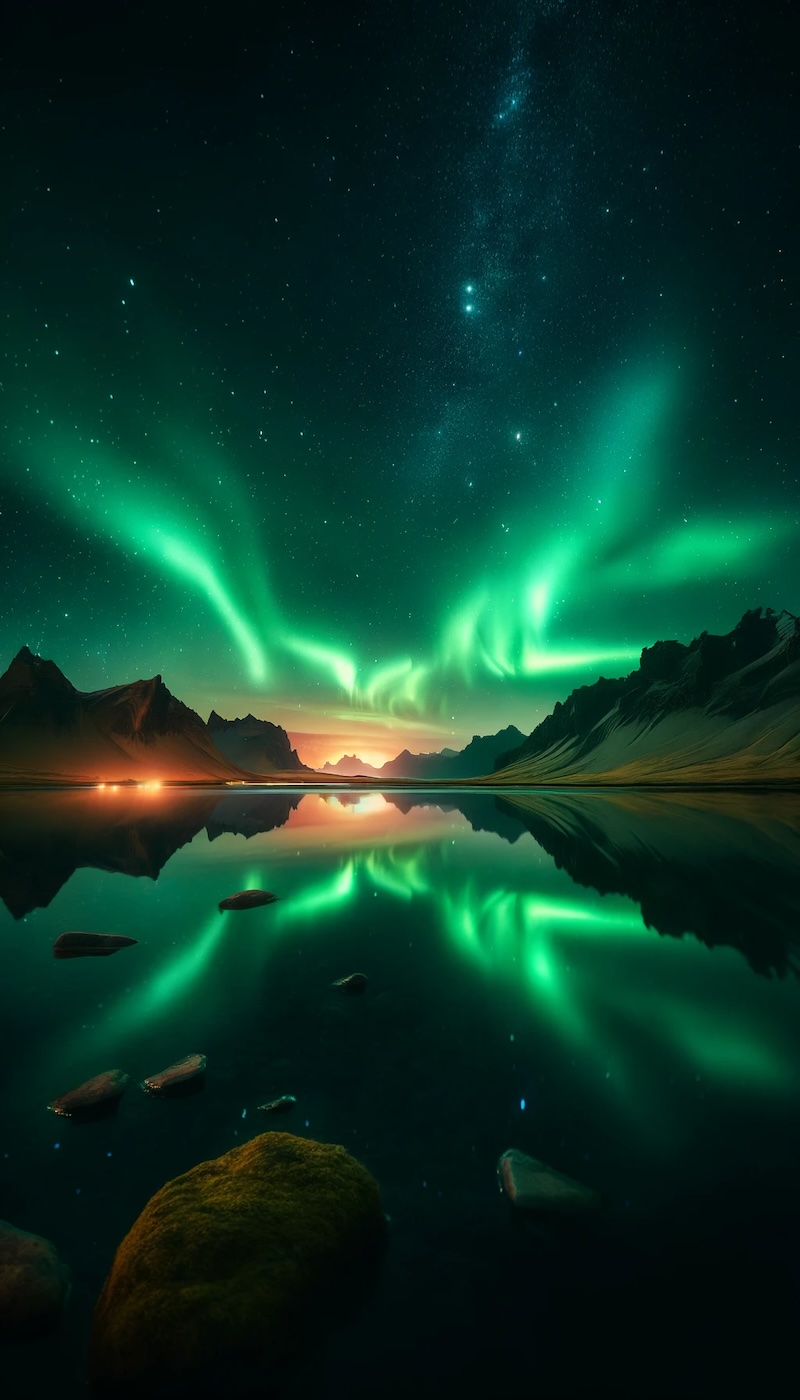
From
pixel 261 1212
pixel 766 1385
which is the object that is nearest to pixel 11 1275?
pixel 261 1212

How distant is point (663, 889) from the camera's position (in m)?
23.7

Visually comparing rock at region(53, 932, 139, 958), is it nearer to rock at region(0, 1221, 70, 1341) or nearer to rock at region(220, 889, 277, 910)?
rock at region(220, 889, 277, 910)

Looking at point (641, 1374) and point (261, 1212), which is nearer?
point (641, 1374)

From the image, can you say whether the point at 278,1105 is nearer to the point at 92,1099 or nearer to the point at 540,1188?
the point at 92,1099

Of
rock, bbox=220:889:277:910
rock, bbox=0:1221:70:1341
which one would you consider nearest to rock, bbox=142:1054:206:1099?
rock, bbox=0:1221:70:1341

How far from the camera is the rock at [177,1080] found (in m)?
9.12

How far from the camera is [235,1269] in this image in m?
Result: 5.11

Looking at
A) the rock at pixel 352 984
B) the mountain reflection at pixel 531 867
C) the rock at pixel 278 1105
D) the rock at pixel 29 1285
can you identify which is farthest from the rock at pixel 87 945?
the rock at pixel 29 1285

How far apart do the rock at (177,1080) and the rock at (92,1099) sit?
48 cm

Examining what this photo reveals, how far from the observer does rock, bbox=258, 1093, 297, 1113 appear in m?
8.61

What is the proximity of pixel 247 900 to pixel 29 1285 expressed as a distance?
16.6 meters

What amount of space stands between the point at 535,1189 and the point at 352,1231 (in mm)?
2472

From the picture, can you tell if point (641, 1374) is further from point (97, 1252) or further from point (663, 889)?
point (663, 889)

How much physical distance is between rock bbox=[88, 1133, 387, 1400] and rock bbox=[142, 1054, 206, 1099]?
3.00m
